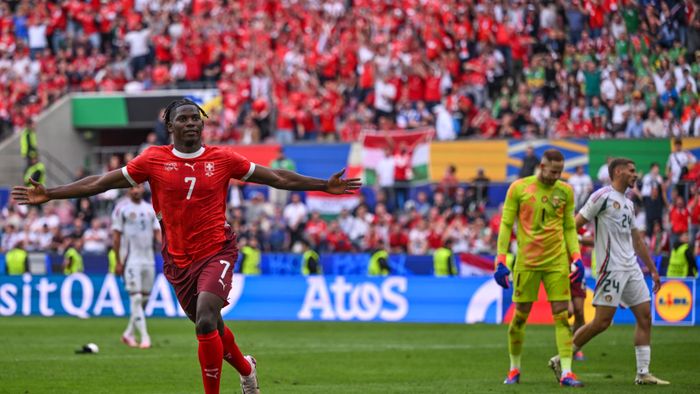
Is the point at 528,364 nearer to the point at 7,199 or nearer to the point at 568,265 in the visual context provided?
the point at 568,265

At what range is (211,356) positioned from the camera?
10102 millimetres

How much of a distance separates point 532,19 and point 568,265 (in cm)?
1872

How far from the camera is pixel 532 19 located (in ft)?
102

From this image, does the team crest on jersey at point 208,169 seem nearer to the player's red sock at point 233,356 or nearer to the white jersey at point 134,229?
the player's red sock at point 233,356

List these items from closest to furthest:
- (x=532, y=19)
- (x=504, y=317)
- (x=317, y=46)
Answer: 1. (x=504, y=317)
2. (x=532, y=19)
3. (x=317, y=46)

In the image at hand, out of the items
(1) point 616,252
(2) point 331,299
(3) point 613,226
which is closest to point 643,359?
(1) point 616,252

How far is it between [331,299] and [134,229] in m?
6.83

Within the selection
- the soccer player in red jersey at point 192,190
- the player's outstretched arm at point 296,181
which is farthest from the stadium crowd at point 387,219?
the soccer player in red jersey at point 192,190

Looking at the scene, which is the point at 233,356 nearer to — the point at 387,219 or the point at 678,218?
the point at 678,218

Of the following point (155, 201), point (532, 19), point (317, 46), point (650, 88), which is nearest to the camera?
point (155, 201)

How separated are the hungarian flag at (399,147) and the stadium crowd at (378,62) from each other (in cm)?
50

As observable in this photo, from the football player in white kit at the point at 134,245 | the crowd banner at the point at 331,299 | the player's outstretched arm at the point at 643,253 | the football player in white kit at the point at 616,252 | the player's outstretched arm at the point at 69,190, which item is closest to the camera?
the player's outstretched arm at the point at 69,190

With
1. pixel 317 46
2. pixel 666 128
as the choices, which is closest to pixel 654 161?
pixel 666 128

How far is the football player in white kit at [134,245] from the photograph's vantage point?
18844 millimetres
